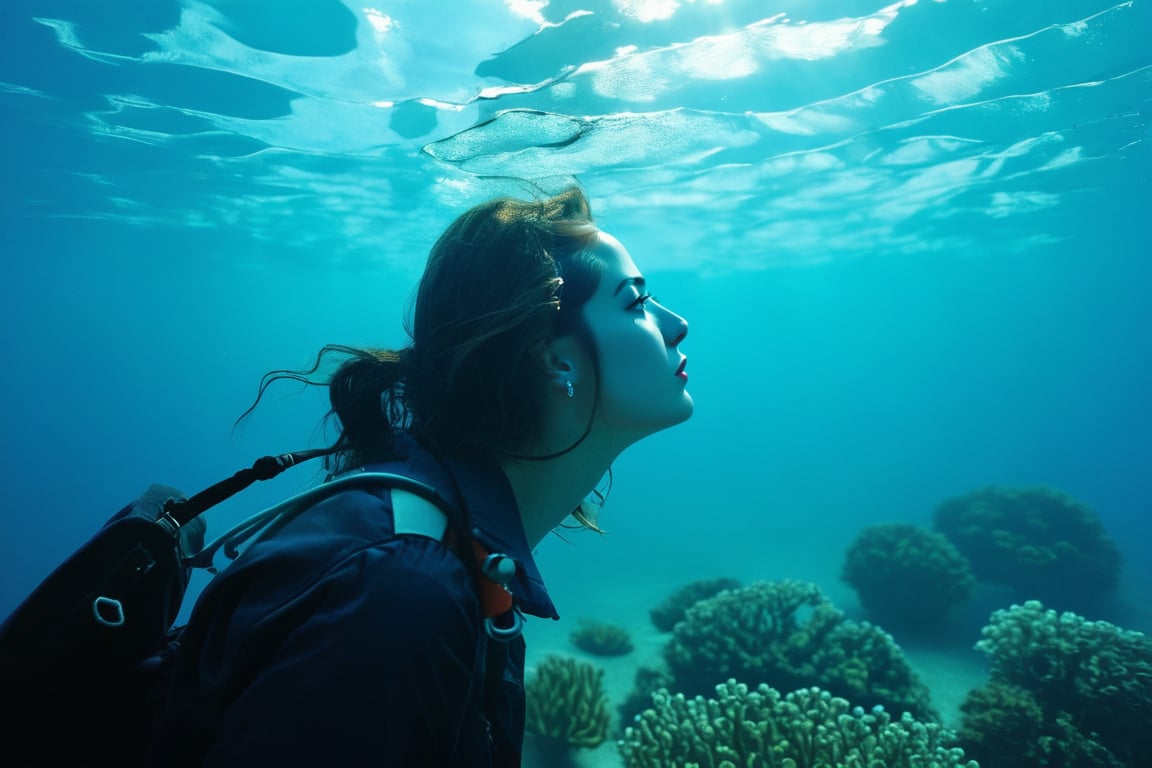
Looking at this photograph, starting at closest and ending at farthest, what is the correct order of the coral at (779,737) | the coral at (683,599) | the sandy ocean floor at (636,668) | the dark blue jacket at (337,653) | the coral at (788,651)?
the dark blue jacket at (337,653), the coral at (779,737), the sandy ocean floor at (636,668), the coral at (788,651), the coral at (683,599)

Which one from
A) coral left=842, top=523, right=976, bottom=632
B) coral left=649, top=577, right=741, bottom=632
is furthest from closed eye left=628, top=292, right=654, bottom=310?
coral left=842, top=523, right=976, bottom=632

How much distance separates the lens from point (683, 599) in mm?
13539

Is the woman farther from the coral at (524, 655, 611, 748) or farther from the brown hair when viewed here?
the coral at (524, 655, 611, 748)

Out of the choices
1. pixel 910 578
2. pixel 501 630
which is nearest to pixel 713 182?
pixel 910 578

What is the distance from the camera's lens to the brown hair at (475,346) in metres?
2.02

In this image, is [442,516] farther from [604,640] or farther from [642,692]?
[604,640]

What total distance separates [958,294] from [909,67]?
54.1 meters

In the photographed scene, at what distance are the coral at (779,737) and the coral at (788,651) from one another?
9.16ft

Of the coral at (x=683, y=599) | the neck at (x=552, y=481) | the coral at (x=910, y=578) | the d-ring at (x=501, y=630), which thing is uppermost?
the coral at (x=910, y=578)

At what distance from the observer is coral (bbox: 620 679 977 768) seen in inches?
186

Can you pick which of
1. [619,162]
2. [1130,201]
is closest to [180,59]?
[619,162]

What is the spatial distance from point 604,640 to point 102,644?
1187 cm

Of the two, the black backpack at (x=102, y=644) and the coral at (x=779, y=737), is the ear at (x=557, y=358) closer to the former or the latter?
the black backpack at (x=102, y=644)

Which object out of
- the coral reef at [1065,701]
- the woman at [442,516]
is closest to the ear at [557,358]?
the woman at [442,516]
